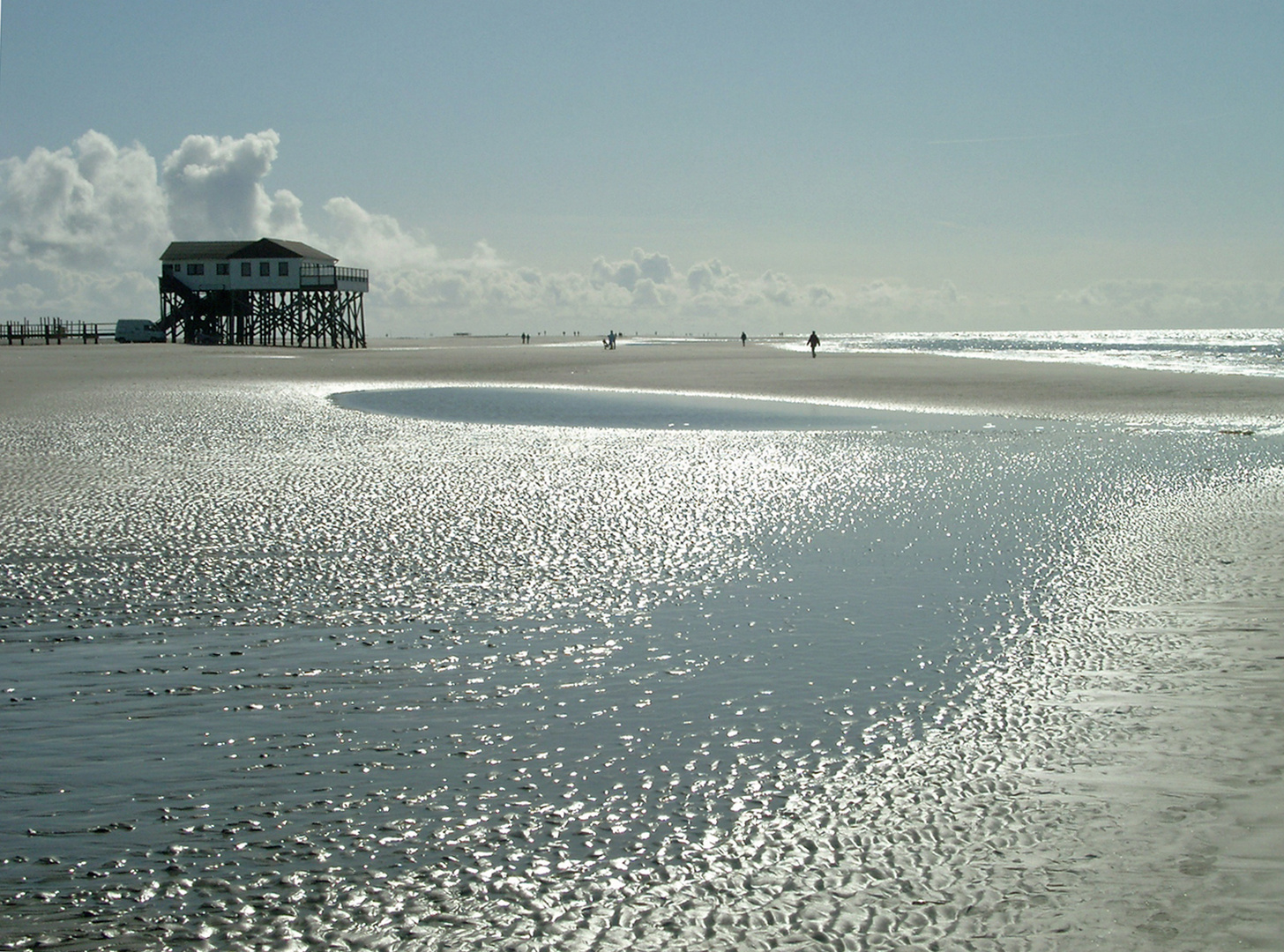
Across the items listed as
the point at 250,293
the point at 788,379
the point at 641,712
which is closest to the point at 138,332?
the point at 250,293

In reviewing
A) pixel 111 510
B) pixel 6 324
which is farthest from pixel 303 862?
pixel 6 324

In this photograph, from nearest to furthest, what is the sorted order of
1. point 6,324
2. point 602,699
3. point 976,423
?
point 602,699 → point 976,423 → point 6,324

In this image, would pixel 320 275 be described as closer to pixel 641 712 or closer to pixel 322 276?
pixel 322 276

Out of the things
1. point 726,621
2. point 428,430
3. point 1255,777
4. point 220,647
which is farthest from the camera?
point 428,430

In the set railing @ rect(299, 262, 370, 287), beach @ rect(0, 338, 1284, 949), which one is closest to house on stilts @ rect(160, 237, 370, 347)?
railing @ rect(299, 262, 370, 287)

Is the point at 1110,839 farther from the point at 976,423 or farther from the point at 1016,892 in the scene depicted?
the point at 976,423

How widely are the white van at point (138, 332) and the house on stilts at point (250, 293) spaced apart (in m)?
0.77

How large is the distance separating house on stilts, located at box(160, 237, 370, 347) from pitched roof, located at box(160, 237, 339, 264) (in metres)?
0.06

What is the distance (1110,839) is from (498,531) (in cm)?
773

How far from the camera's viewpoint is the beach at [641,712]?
426 cm

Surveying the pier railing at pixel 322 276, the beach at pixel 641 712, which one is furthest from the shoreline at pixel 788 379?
the pier railing at pixel 322 276

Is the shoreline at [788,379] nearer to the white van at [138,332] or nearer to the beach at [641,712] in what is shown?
the beach at [641,712]

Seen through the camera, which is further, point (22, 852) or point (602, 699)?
point (602, 699)

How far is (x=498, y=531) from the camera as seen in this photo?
11578 millimetres
